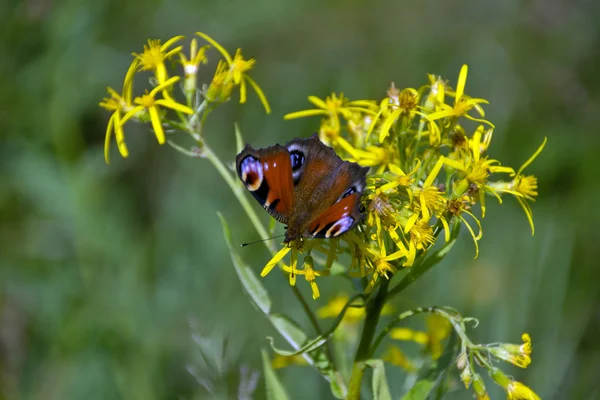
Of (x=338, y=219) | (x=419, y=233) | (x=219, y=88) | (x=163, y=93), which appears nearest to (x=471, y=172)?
(x=419, y=233)

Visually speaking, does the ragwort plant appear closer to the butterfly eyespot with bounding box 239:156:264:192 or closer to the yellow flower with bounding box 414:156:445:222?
the yellow flower with bounding box 414:156:445:222

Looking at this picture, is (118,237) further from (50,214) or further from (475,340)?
(475,340)

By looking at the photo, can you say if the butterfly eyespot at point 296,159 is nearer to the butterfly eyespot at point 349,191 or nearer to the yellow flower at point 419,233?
the butterfly eyespot at point 349,191

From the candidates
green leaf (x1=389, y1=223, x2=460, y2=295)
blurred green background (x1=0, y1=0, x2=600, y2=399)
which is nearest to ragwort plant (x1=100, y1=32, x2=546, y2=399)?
green leaf (x1=389, y1=223, x2=460, y2=295)

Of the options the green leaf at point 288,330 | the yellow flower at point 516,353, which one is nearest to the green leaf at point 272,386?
the green leaf at point 288,330

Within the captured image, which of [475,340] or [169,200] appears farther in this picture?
[169,200]

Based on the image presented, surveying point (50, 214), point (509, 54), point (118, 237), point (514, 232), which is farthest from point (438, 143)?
point (509, 54)
